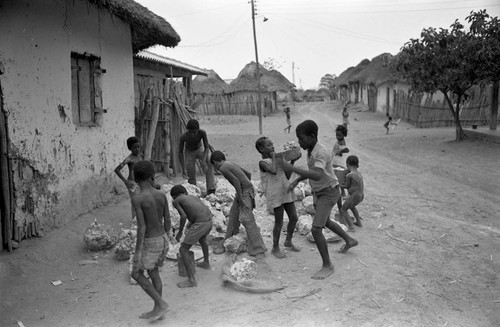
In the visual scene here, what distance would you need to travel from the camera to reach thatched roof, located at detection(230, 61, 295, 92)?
120 ft

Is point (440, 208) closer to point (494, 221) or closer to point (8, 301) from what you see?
point (494, 221)

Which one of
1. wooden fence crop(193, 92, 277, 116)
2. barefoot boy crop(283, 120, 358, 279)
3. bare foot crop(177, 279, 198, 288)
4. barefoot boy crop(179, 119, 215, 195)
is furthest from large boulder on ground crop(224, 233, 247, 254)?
wooden fence crop(193, 92, 277, 116)

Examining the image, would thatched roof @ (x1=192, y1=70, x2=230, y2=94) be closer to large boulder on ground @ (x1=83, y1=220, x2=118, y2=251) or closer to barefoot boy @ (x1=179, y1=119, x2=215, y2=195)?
barefoot boy @ (x1=179, y1=119, x2=215, y2=195)

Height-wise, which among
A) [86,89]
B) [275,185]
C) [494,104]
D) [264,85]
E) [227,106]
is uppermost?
[264,85]

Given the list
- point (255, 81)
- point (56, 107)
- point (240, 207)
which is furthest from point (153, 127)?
point (255, 81)

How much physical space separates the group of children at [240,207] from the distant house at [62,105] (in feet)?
3.30

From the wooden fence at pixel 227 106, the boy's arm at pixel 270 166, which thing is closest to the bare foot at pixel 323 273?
the boy's arm at pixel 270 166

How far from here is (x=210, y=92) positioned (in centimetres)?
3619

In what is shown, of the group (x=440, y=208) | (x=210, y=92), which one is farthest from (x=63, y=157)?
(x=210, y=92)

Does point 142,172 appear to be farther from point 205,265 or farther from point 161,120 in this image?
point 161,120

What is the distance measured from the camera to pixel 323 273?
14.5ft

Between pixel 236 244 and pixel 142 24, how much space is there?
4516 millimetres

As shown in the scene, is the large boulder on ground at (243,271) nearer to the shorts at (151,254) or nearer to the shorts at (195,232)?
the shorts at (195,232)

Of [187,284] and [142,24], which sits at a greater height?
[142,24]
